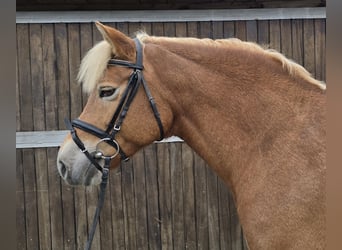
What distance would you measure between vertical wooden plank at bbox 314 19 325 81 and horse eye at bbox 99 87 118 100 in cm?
118

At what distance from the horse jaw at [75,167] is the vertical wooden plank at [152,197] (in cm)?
104

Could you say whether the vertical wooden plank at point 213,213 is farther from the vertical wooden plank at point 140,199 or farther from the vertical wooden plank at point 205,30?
the vertical wooden plank at point 205,30

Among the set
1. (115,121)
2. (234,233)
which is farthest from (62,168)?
(234,233)

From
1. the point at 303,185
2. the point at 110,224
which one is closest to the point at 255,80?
the point at 303,185

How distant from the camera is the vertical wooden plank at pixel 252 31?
2.31 m

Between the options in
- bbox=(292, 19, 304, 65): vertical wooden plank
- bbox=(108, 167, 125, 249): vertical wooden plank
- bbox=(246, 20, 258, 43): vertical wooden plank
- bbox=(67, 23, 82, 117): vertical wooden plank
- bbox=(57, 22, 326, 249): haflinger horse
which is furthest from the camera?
bbox=(108, 167, 125, 249): vertical wooden plank

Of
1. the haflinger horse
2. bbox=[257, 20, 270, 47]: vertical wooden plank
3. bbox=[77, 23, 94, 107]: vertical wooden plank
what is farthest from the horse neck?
bbox=[77, 23, 94, 107]: vertical wooden plank

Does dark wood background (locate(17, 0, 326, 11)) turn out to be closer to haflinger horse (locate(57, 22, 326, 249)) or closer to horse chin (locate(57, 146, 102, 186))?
haflinger horse (locate(57, 22, 326, 249))

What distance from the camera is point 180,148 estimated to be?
261 cm

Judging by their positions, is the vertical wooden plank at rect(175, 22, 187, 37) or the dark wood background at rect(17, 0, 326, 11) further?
the vertical wooden plank at rect(175, 22, 187, 37)

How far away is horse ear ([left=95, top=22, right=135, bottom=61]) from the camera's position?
146 cm

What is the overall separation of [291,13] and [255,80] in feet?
2.54

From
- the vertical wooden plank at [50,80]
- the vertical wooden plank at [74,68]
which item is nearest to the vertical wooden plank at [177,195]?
the vertical wooden plank at [74,68]
